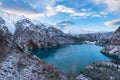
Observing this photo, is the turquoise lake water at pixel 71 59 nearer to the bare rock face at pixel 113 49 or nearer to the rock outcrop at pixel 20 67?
the bare rock face at pixel 113 49

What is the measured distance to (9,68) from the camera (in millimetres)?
18047

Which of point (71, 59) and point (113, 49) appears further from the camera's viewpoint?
point (113, 49)

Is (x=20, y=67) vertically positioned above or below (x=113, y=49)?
above

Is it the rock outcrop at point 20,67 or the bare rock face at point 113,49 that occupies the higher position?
the rock outcrop at point 20,67

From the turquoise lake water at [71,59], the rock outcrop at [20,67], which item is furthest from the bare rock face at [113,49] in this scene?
the rock outcrop at [20,67]

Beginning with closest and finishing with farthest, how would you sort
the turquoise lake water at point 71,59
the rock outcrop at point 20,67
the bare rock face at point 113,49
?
the rock outcrop at point 20,67
the turquoise lake water at point 71,59
the bare rock face at point 113,49

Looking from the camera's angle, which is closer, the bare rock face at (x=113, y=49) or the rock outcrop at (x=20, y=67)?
the rock outcrop at (x=20, y=67)

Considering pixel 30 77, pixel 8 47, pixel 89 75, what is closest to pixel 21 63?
pixel 30 77

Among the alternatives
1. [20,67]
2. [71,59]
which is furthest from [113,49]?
[20,67]

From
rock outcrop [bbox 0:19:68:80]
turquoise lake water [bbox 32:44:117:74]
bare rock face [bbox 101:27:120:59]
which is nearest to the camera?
rock outcrop [bbox 0:19:68:80]

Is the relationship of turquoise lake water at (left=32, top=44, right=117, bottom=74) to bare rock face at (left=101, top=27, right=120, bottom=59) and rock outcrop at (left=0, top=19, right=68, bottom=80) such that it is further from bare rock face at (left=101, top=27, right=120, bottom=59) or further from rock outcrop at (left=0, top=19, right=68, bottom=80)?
rock outcrop at (left=0, top=19, right=68, bottom=80)

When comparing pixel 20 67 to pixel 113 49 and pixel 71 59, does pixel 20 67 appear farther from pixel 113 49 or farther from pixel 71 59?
pixel 113 49

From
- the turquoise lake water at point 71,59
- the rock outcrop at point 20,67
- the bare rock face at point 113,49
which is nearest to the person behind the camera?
the rock outcrop at point 20,67

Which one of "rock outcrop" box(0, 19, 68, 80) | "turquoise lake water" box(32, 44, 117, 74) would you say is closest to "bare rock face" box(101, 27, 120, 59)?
"turquoise lake water" box(32, 44, 117, 74)
